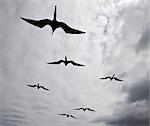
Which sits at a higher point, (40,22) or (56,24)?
(40,22)

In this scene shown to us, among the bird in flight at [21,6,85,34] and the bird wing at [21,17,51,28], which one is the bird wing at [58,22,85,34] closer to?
the bird in flight at [21,6,85,34]

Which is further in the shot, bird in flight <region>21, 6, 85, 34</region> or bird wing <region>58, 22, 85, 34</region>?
bird wing <region>58, 22, 85, 34</region>

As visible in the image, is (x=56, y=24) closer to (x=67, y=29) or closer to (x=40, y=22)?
(x=67, y=29)

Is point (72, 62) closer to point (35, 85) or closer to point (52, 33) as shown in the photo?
point (52, 33)

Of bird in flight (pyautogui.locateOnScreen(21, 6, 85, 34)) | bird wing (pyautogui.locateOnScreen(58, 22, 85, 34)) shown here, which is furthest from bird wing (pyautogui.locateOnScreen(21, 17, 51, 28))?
bird wing (pyautogui.locateOnScreen(58, 22, 85, 34))

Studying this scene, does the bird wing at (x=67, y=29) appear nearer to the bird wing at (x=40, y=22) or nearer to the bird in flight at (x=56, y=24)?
the bird in flight at (x=56, y=24)

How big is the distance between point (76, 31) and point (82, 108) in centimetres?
4159

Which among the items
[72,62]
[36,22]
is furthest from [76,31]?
[72,62]

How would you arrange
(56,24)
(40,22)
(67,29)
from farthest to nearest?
1. (40,22)
2. (67,29)
3. (56,24)

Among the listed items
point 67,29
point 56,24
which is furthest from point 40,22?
point 67,29

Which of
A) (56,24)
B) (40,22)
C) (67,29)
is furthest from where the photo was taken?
(40,22)

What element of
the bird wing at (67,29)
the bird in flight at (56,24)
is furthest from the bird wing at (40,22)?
the bird wing at (67,29)

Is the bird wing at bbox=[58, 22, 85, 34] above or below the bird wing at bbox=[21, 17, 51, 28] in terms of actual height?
below

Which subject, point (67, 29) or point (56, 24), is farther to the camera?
point (67, 29)
